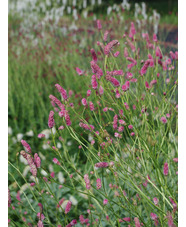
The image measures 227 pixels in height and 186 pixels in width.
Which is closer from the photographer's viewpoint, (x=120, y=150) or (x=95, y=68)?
(x=95, y=68)

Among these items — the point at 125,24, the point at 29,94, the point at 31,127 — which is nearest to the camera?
the point at 31,127

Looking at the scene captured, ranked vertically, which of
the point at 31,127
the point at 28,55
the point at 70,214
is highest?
the point at 28,55

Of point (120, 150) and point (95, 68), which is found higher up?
point (95, 68)

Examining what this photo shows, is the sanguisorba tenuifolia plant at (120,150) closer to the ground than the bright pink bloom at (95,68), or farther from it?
closer to the ground

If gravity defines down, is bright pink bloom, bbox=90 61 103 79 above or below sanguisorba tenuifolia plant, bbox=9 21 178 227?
above
